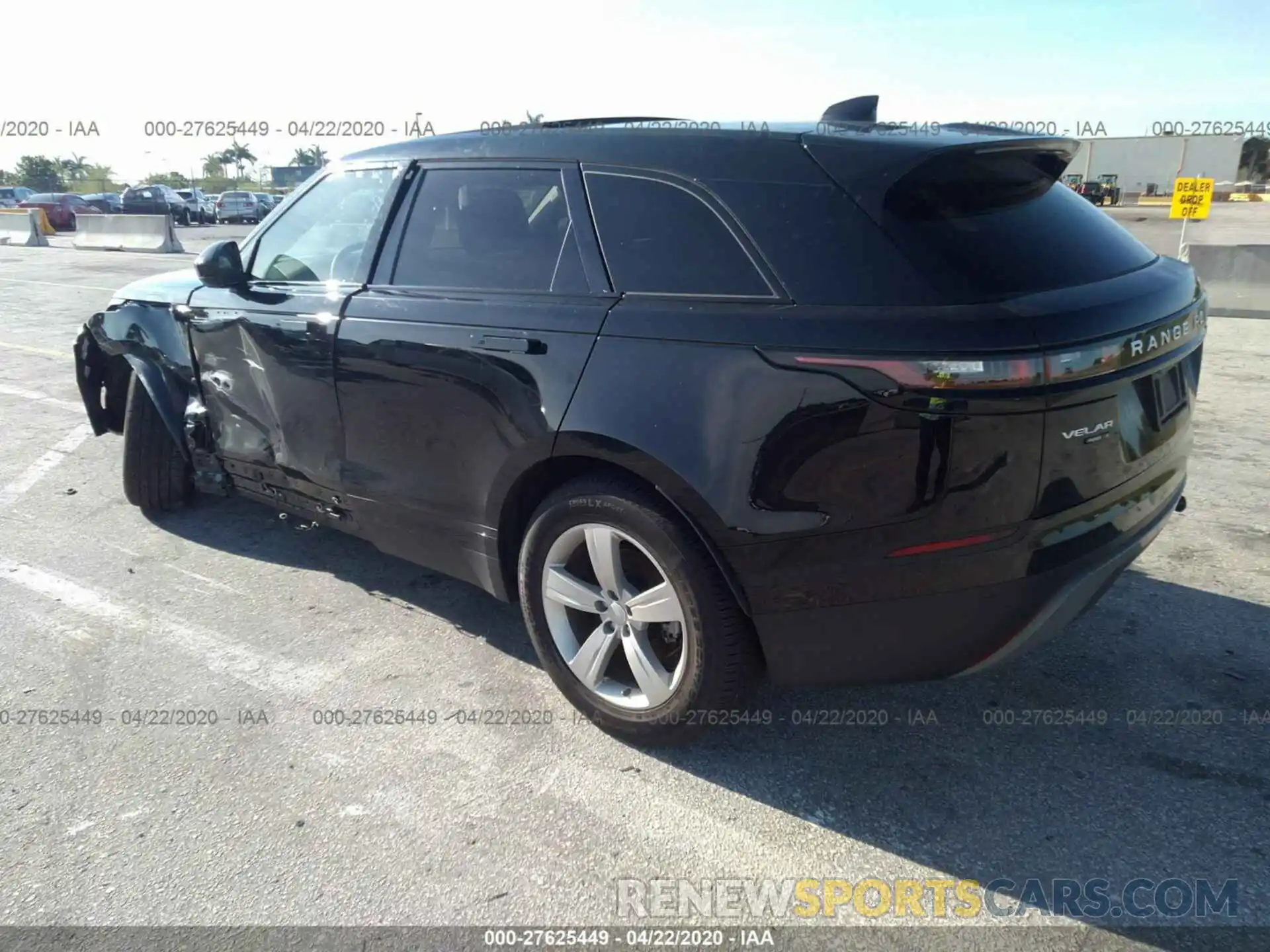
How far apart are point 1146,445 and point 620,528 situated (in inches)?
58.9

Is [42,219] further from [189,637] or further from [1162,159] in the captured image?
[1162,159]

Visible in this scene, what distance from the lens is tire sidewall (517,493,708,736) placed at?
2658 mm

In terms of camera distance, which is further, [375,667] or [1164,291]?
[375,667]

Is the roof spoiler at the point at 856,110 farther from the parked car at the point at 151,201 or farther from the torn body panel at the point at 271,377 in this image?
the parked car at the point at 151,201

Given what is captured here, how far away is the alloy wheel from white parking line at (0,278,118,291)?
14276 millimetres

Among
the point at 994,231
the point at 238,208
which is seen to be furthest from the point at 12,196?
the point at 994,231

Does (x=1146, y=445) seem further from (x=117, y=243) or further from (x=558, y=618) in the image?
(x=117, y=243)

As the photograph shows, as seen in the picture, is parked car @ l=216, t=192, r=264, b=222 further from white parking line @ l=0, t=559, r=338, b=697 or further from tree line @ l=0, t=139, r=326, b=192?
white parking line @ l=0, t=559, r=338, b=697

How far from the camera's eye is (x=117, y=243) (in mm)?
23828

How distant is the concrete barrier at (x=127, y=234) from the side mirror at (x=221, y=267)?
2093 centimetres

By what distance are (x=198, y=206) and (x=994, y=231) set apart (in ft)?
137

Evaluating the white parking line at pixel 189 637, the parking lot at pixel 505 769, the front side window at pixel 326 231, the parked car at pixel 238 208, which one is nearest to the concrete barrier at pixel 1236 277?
the parking lot at pixel 505 769

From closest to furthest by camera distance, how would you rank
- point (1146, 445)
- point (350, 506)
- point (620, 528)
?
point (1146, 445) < point (620, 528) < point (350, 506)

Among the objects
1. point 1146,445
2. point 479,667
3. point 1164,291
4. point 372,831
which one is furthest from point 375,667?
point 1164,291
